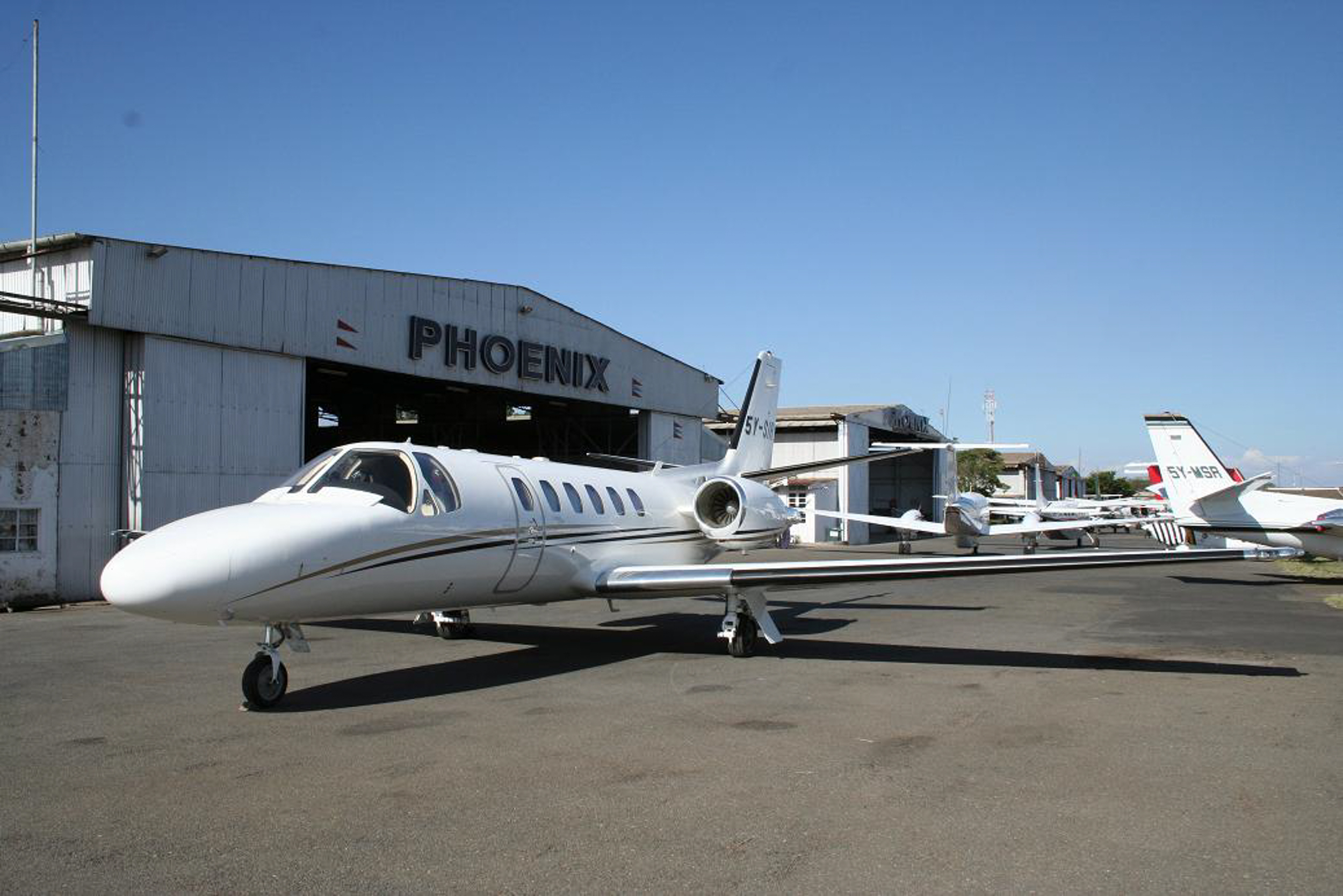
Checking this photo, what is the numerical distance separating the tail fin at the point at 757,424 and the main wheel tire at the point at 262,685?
10.4 m

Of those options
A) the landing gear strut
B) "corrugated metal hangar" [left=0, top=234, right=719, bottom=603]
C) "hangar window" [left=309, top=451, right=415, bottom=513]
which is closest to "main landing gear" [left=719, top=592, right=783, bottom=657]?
the landing gear strut

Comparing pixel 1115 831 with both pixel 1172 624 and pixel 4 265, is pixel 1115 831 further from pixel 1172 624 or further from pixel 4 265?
pixel 4 265

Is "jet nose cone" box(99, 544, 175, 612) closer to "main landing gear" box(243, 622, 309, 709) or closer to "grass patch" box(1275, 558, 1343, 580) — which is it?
"main landing gear" box(243, 622, 309, 709)

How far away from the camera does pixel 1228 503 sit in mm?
24797

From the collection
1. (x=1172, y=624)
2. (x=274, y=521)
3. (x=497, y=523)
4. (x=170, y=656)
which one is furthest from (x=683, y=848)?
(x=1172, y=624)

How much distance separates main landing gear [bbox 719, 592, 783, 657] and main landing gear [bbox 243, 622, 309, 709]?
199 inches

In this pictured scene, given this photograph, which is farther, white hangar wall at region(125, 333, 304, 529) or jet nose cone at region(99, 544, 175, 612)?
white hangar wall at region(125, 333, 304, 529)

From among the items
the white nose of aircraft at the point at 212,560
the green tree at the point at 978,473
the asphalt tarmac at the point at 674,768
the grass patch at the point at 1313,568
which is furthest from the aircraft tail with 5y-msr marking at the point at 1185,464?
the green tree at the point at 978,473

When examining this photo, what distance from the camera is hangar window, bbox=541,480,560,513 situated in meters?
11.8

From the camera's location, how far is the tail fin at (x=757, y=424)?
1855 cm

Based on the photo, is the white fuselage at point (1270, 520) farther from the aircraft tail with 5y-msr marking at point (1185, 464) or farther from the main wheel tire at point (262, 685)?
the main wheel tire at point (262, 685)

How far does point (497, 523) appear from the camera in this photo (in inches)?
418

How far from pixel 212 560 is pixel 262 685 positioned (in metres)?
1.37

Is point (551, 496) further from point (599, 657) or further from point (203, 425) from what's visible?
point (203, 425)
